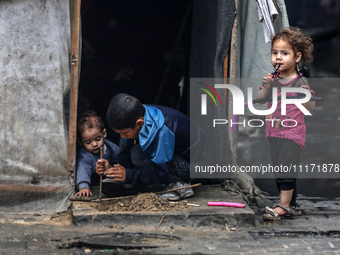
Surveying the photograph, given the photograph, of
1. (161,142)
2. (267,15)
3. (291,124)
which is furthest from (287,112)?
(161,142)

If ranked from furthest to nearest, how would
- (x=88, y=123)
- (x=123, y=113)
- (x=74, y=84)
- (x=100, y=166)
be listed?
1. (x=88, y=123)
2. (x=74, y=84)
3. (x=100, y=166)
4. (x=123, y=113)

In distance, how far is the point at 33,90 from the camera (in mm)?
4555

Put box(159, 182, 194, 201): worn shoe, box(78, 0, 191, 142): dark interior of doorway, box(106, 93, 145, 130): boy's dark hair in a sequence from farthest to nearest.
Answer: box(78, 0, 191, 142): dark interior of doorway
box(159, 182, 194, 201): worn shoe
box(106, 93, 145, 130): boy's dark hair

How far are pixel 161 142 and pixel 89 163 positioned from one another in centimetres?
88

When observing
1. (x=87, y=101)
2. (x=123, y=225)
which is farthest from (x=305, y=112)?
(x=87, y=101)

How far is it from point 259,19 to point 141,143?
62.6 inches

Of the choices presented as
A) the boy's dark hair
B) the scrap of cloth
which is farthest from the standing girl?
the boy's dark hair

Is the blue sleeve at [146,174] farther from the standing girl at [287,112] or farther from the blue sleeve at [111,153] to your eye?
the standing girl at [287,112]

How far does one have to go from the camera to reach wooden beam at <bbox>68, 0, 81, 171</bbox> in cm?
455

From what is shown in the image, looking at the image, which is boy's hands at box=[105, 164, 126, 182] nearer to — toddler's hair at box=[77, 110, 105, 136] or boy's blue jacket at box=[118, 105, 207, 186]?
boy's blue jacket at box=[118, 105, 207, 186]

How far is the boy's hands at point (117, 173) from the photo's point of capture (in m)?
4.41

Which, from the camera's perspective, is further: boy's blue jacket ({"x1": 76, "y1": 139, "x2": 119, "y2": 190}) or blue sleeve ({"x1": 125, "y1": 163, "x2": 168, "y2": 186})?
boy's blue jacket ({"x1": 76, "y1": 139, "x2": 119, "y2": 190})

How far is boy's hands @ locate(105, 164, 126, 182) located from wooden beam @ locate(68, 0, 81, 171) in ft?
1.41

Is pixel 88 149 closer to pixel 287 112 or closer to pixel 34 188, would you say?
pixel 34 188
